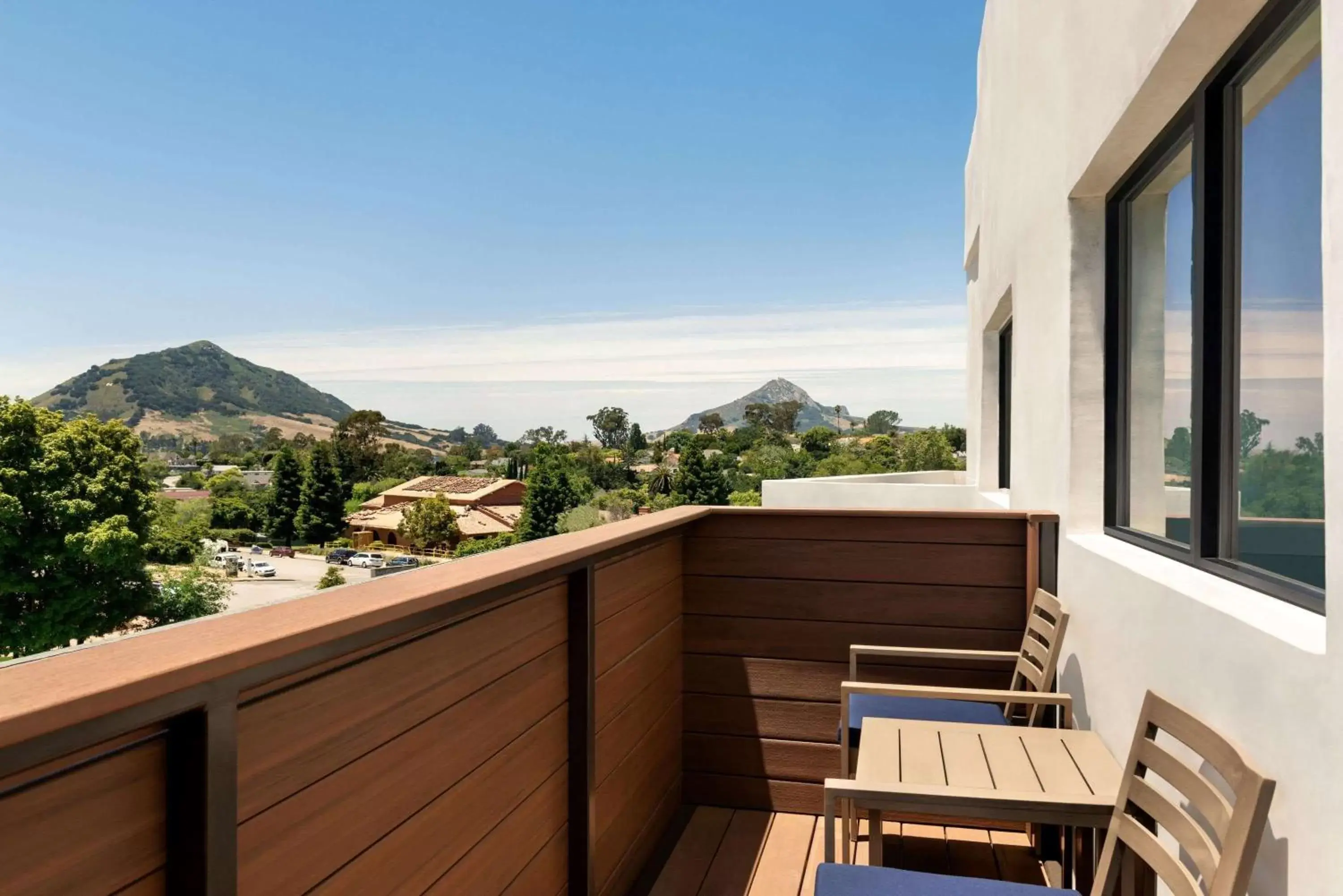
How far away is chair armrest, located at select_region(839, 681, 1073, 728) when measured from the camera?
2.51 m

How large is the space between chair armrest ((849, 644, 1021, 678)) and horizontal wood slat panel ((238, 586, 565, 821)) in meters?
1.53

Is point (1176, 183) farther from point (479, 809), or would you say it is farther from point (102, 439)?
point (102, 439)

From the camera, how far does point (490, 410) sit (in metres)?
93.1

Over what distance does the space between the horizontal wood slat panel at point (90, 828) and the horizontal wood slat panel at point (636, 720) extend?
4.95 feet

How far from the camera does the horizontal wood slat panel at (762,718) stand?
333 cm

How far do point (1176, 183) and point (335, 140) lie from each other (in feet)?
283

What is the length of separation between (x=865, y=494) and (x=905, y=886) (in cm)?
631

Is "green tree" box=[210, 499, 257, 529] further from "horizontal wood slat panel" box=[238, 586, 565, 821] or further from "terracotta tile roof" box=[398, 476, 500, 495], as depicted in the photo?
"horizontal wood slat panel" box=[238, 586, 565, 821]

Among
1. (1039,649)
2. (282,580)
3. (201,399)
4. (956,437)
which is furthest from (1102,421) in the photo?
(201,399)

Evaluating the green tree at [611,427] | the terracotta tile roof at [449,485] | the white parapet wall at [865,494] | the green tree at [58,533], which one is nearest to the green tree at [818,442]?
the green tree at [611,427]

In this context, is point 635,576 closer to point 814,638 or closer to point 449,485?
point 814,638

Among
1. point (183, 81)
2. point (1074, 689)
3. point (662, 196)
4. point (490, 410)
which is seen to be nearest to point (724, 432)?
point (662, 196)

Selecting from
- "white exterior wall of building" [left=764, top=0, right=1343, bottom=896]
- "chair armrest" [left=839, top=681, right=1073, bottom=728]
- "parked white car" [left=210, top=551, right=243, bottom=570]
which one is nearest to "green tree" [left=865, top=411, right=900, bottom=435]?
"parked white car" [left=210, top=551, right=243, bottom=570]

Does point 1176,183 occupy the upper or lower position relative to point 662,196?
lower
